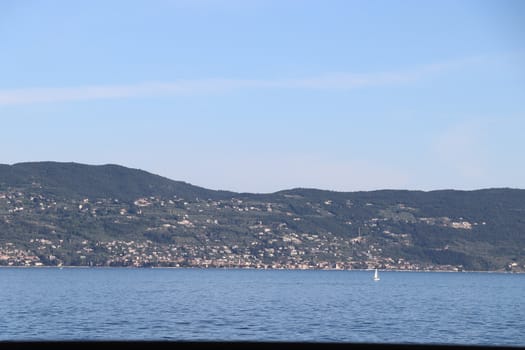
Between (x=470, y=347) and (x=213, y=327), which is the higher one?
(x=470, y=347)

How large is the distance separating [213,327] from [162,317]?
515 inches

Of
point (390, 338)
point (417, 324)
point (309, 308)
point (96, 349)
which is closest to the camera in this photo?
point (96, 349)

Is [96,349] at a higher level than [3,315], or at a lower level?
higher

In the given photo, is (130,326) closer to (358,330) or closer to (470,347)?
(358,330)

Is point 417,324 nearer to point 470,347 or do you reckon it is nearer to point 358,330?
point 358,330

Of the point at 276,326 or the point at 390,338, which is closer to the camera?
the point at 390,338

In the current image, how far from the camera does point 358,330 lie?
230 feet

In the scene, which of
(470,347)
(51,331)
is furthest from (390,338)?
(470,347)

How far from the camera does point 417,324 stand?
81250 mm

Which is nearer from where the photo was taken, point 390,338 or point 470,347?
point 470,347

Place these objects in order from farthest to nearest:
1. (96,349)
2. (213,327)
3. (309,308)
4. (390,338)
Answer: (309,308) < (213,327) < (390,338) < (96,349)

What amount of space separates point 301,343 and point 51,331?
60.2 metres

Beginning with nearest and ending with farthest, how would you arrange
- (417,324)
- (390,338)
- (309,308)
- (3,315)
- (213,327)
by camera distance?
(390,338) → (213,327) → (417,324) → (3,315) → (309,308)

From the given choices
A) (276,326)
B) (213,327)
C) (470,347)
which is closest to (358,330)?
(276,326)
